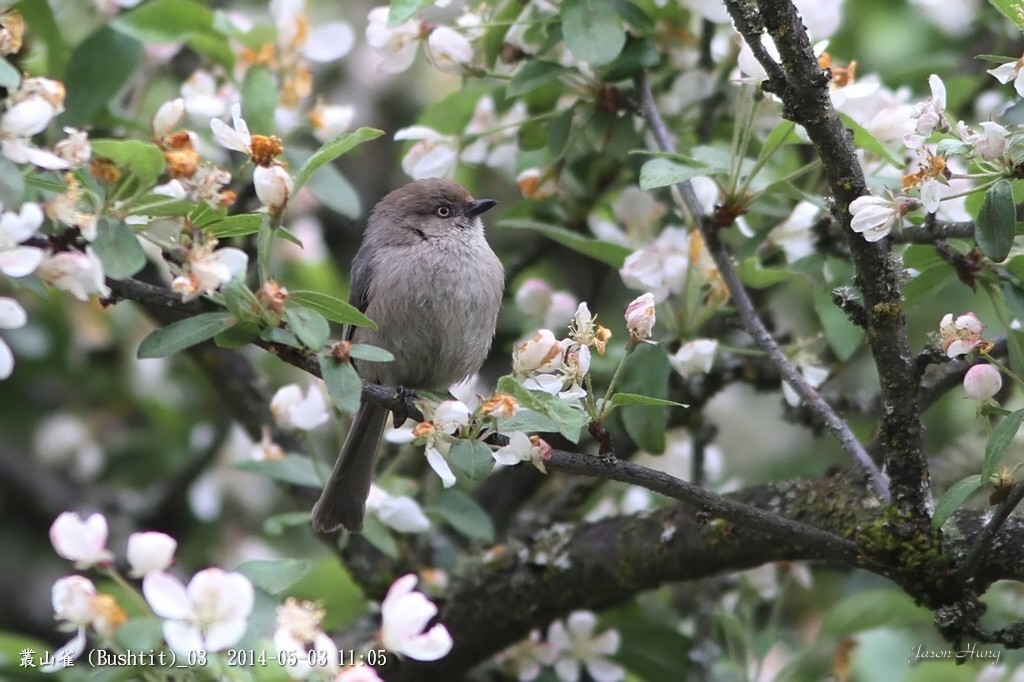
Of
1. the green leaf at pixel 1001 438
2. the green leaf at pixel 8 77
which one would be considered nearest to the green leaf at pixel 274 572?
the green leaf at pixel 8 77

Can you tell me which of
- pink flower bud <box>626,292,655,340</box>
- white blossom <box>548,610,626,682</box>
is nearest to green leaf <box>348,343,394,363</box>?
pink flower bud <box>626,292,655,340</box>

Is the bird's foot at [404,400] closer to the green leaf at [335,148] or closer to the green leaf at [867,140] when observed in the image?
the green leaf at [335,148]

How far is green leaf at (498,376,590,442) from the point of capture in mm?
2354

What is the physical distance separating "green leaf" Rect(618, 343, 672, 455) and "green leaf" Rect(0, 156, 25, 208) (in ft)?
5.63

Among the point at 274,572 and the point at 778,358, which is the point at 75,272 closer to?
the point at 274,572

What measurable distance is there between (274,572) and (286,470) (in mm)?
1207

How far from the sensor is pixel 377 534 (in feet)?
12.2

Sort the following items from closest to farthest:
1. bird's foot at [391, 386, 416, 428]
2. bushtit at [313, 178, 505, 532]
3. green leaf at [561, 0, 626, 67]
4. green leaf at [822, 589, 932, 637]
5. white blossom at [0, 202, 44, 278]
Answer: white blossom at [0, 202, 44, 278]
bird's foot at [391, 386, 416, 428]
green leaf at [561, 0, 626, 67]
green leaf at [822, 589, 932, 637]
bushtit at [313, 178, 505, 532]

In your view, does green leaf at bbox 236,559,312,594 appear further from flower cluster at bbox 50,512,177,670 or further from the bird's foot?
the bird's foot

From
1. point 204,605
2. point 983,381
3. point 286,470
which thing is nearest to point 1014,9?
point 983,381

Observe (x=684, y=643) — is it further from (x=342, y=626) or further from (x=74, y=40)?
(x=74, y=40)

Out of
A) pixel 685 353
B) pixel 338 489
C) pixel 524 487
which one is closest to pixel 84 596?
pixel 338 489

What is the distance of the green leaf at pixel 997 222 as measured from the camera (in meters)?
2.50

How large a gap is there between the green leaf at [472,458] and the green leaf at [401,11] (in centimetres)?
107
